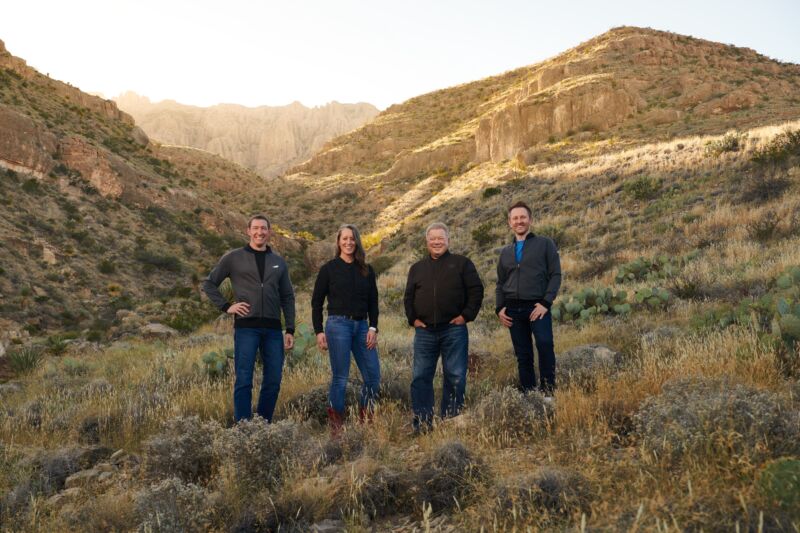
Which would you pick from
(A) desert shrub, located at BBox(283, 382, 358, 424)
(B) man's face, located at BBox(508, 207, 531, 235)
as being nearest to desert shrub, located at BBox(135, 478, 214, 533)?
(A) desert shrub, located at BBox(283, 382, 358, 424)

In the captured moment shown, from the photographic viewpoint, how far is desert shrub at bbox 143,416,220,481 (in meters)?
3.91

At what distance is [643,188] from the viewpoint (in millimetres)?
18391

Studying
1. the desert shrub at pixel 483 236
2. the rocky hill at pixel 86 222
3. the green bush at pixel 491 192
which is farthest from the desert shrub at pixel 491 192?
the rocky hill at pixel 86 222

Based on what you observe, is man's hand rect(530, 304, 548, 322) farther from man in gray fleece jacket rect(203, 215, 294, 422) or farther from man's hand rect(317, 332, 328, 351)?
man in gray fleece jacket rect(203, 215, 294, 422)

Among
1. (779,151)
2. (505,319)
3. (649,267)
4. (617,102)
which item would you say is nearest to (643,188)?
(779,151)

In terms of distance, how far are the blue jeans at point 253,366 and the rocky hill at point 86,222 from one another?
12.5 m

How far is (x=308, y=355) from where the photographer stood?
833 cm

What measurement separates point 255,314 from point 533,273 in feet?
10.2

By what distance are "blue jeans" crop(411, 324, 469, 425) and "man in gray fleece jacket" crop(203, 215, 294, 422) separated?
1.48 metres

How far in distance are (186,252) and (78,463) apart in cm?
2683

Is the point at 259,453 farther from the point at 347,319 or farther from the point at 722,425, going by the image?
the point at 722,425

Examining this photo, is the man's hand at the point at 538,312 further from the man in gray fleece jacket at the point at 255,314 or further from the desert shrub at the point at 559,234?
the desert shrub at the point at 559,234

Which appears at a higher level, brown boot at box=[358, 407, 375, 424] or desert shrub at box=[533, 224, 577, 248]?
desert shrub at box=[533, 224, 577, 248]

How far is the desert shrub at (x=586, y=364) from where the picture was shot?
516cm
